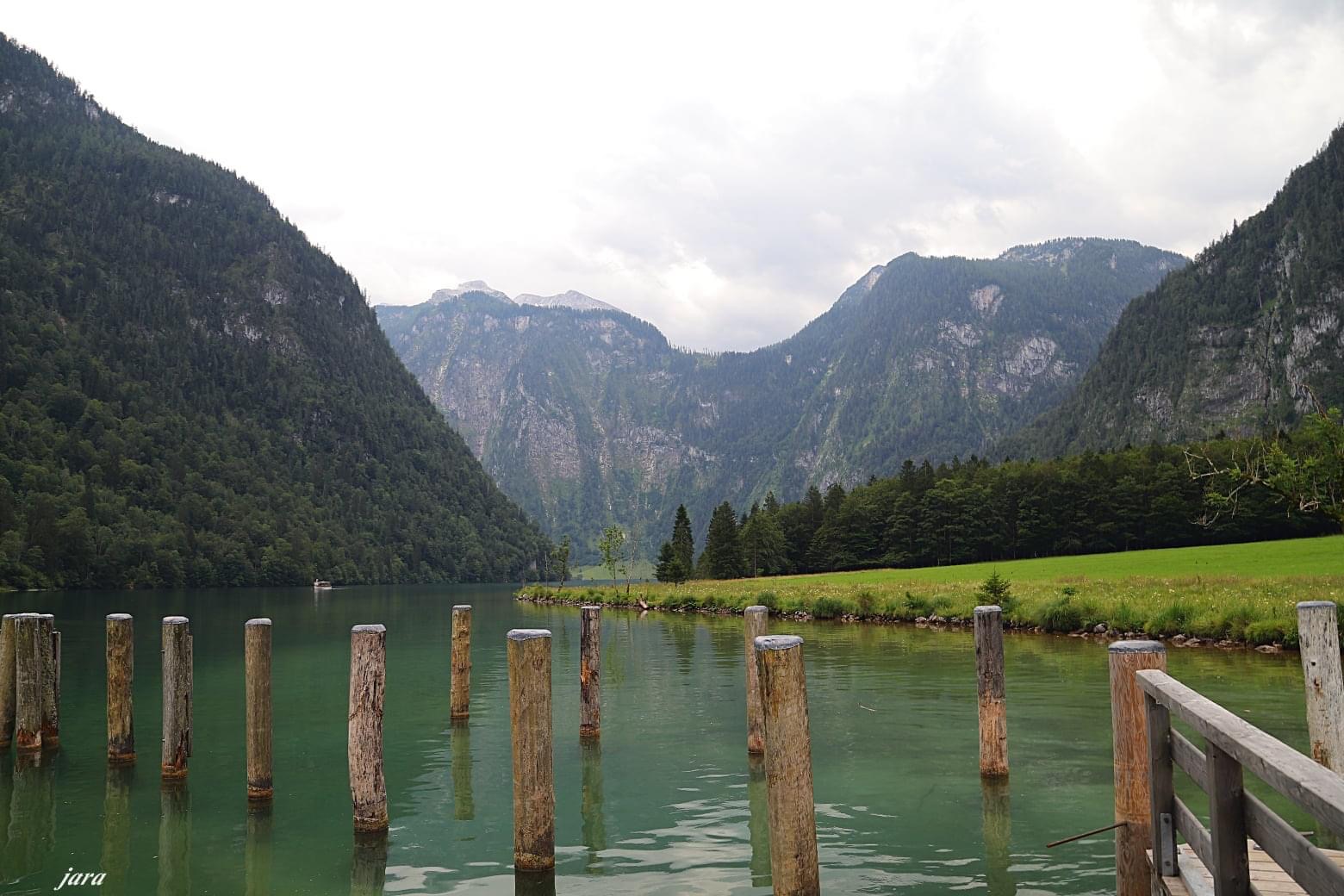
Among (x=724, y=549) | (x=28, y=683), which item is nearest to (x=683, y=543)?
(x=724, y=549)

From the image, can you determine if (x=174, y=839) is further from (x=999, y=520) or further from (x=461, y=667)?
(x=999, y=520)

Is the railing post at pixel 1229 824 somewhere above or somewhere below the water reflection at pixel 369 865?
above

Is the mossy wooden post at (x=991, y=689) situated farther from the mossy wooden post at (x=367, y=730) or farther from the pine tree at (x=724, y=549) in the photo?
the pine tree at (x=724, y=549)

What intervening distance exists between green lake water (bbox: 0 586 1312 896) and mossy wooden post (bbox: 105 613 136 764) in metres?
0.52

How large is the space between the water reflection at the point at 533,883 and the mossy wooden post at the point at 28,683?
1315 cm

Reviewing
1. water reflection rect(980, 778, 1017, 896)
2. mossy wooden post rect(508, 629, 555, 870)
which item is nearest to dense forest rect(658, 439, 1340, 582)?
water reflection rect(980, 778, 1017, 896)

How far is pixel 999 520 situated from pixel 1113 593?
67.5m

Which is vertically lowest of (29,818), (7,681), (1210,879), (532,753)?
(29,818)

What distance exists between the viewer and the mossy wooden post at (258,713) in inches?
593

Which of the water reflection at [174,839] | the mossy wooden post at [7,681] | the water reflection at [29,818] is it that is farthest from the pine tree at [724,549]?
the water reflection at [174,839]

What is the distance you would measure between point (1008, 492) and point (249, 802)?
363ft

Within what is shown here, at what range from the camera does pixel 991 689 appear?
49.1ft

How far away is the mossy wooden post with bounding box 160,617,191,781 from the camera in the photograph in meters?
16.5

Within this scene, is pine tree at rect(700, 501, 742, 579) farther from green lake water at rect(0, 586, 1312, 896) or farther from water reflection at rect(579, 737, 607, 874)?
water reflection at rect(579, 737, 607, 874)
